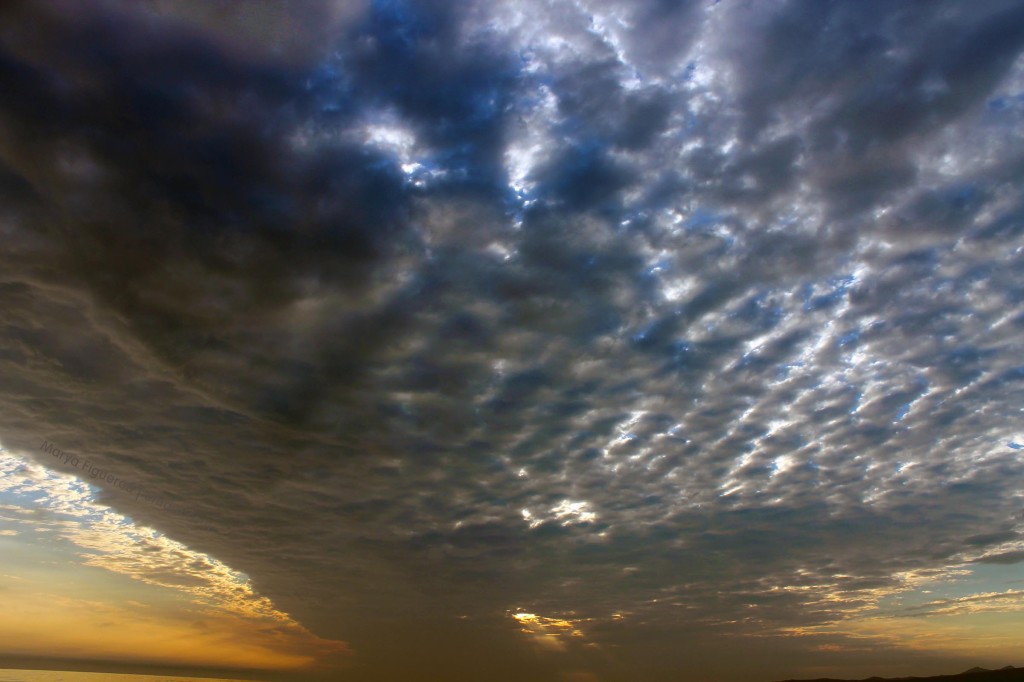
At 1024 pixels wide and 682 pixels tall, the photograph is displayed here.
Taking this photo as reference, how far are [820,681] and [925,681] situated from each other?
5.32m

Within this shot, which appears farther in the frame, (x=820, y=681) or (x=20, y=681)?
(x=20, y=681)

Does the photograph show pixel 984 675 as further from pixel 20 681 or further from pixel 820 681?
pixel 20 681

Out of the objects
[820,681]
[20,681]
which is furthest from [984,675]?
[20,681]

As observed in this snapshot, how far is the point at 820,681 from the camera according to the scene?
39.3m

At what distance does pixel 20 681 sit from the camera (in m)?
191

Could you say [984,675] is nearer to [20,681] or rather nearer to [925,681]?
[925,681]

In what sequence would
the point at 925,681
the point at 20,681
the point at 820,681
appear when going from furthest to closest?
1. the point at 20,681
2. the point at 925,681
3. the point at 820,681

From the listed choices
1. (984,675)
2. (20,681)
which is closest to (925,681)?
(984,675)

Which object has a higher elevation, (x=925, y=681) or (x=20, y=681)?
(x=20, y=681)

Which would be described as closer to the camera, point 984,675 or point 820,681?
point 820,681

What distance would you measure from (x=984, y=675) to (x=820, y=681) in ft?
25.0

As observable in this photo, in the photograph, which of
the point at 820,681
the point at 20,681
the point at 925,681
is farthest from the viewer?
the point at 20,681

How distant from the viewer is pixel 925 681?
42.0 meters

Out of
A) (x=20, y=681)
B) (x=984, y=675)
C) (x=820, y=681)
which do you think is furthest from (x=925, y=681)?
(x=20, y=681)
